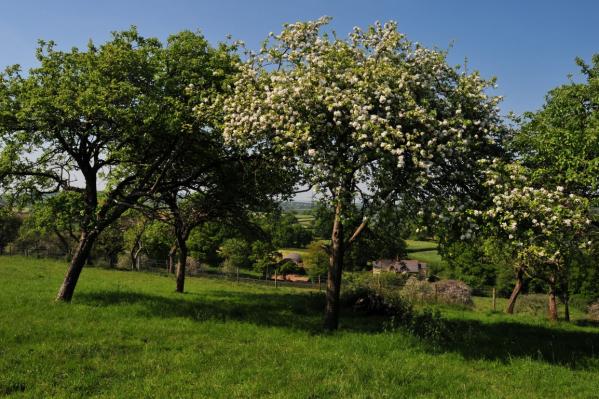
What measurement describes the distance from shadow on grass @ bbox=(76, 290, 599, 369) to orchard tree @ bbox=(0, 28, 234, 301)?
4.49 m

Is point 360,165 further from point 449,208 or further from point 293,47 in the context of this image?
point 293,47

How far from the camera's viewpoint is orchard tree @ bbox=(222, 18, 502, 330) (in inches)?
530

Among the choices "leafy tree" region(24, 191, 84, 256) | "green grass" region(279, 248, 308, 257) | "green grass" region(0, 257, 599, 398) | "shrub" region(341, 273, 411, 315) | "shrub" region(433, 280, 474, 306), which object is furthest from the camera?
"green grass" region(279, 248, 308, 257)

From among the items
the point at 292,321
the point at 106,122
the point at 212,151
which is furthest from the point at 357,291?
the point at 106,122

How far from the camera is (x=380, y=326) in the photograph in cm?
1864

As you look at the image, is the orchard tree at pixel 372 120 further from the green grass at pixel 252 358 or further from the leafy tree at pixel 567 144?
the green grass at pixel 252 358

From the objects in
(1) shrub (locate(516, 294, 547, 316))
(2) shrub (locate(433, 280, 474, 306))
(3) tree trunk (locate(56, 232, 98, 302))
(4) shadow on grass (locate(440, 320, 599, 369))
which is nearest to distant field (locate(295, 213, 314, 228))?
(4) shadow on grass (locate(440, 320, 599, 369))

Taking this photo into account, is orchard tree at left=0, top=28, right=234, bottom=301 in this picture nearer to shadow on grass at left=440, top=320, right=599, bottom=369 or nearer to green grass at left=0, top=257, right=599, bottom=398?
green grass at left=0, top=257, right=599, bottom=398

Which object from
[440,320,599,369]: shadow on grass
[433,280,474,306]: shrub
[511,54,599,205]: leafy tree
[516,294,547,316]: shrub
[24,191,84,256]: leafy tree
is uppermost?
[511,54,599,205]: leafy tree

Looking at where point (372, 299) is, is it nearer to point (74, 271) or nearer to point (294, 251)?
point (74, 271)

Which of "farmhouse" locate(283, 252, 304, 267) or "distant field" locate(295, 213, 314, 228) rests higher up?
"distant field" locate(295, 213, 314, 228)

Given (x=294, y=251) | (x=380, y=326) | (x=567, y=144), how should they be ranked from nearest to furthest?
1. (x=567, y=144)
2. (x=380, y=326)
3. (x=294, y=251)

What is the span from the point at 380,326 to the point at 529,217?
27.5 ft

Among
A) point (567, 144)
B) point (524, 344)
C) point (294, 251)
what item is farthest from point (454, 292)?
point (294, 251)
